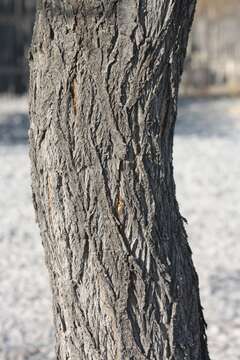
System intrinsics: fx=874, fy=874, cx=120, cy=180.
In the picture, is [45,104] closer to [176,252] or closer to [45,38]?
[45,38]

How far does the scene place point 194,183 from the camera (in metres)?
9.47

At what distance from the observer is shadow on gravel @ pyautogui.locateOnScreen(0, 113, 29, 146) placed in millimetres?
12423

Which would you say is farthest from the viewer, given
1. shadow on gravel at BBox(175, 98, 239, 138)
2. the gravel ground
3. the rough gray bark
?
shadow on gravel at BBox(175, 98, 239, 138)

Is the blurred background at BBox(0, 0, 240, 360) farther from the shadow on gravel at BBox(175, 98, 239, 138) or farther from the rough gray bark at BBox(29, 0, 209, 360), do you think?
the rough gray bark at BBox(29, 0, 209, 360)

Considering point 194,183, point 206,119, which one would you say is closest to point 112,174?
point 194,183

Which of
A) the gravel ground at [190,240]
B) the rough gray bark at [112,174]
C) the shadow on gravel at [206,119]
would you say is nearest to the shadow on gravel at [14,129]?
the gravel ground at [190,240]

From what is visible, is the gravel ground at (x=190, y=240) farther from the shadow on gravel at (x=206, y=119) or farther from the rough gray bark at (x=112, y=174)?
the rough gray bark at (x=112, y=174)

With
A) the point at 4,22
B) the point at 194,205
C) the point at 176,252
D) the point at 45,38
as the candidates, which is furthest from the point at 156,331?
the point at 4,22

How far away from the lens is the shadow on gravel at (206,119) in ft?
43.6

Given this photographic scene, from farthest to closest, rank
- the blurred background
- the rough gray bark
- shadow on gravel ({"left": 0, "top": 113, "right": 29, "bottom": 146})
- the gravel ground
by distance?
1. shadow on gravel ({"left": 0, "top": 113, "right": 29, "bottom": 146})
2. the blurred background
3. the gravel ground
4. the rough gray bark

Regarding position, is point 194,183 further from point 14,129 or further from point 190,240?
point 14,129

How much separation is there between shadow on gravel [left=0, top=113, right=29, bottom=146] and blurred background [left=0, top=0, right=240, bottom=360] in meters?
0.02

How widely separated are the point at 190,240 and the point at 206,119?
7726 millimetres

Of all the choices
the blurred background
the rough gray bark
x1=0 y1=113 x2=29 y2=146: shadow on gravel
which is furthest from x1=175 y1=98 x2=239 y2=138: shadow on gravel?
the rough gray bark
